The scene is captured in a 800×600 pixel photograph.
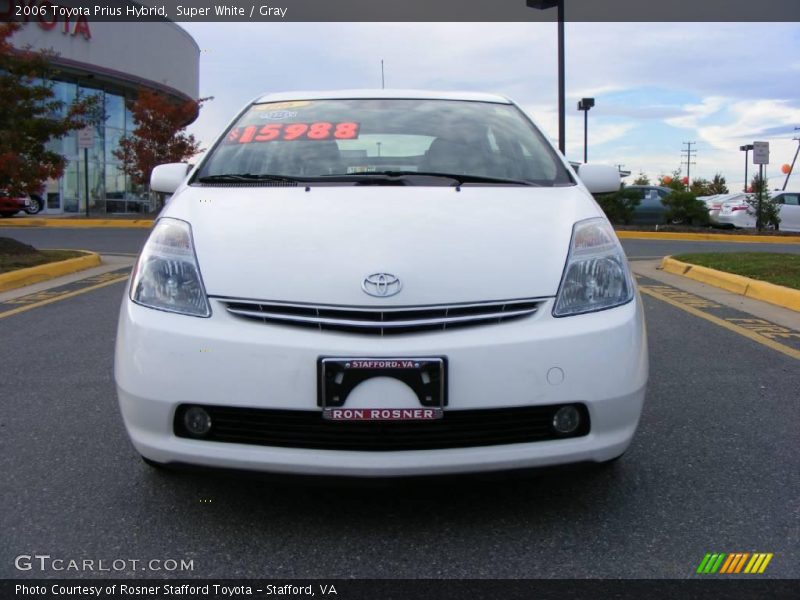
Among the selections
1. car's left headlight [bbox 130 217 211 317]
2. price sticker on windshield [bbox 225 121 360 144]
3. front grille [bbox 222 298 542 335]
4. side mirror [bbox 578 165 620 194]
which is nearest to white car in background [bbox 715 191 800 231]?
side mirror [bbox 578 165 620 194]

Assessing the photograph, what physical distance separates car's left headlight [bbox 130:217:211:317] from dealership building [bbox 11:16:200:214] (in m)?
25.5

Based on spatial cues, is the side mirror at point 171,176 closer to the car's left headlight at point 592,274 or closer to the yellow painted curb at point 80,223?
the car's left headlight at point 592,274

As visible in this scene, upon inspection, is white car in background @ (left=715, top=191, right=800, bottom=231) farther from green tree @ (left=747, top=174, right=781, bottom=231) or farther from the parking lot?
the parking lot

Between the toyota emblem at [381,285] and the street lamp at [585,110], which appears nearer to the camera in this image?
the toyota emblem at [381,285]

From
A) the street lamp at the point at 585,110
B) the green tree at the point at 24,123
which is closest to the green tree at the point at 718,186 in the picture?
the street lamp at the point at 585,110

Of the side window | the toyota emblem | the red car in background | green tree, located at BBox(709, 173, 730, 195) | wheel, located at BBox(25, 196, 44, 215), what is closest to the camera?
the toyota emblem

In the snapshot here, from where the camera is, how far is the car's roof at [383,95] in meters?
3.93

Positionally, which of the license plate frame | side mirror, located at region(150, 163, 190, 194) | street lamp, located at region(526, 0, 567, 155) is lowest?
the license plate frame

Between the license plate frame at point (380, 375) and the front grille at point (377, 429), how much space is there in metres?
0.03

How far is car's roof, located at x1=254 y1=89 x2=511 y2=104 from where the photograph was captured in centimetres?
393

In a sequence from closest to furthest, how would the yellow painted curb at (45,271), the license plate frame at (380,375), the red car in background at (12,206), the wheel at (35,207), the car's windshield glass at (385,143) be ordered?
the license plate frame at (380,375)
the car's windshield glass at (385,143)
the yellow painted curb at (45,271)
the red car in background at (12,206)
the wheel at (35,207)

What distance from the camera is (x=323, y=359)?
7.39ft

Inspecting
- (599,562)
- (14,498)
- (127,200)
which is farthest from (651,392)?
(127,200)

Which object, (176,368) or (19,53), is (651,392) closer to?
(176,368)
